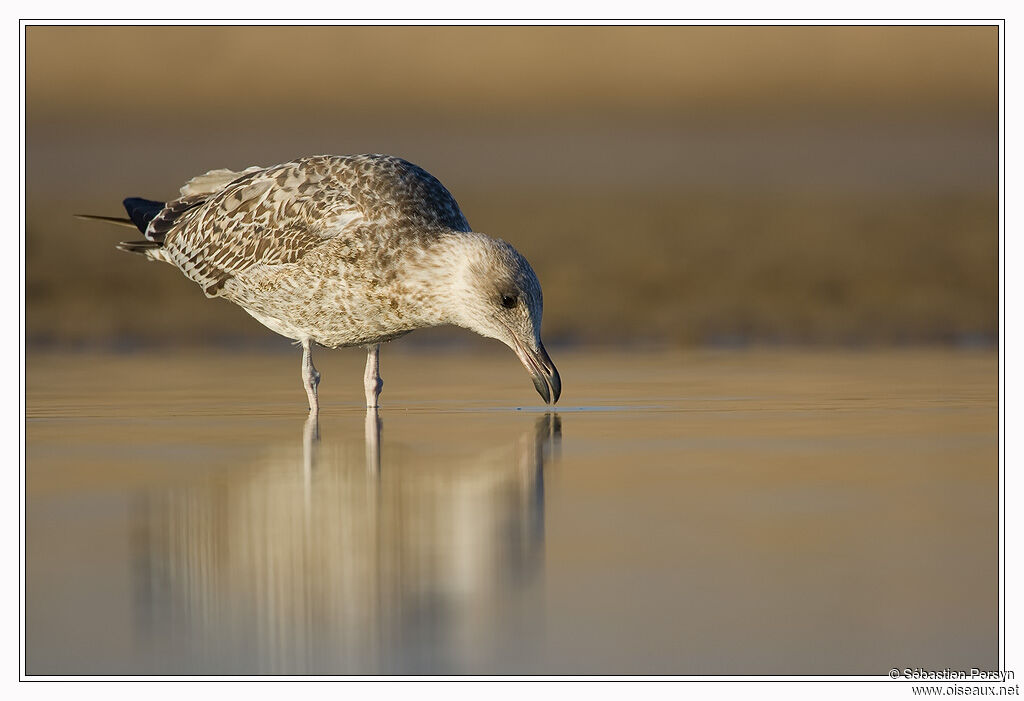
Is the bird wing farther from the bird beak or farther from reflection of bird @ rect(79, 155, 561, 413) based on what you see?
the bird beak

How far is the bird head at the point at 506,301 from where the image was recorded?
26.8 feet

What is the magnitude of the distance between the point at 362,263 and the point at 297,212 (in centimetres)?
69

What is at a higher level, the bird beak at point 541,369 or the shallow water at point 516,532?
the bird beak at point 541,369

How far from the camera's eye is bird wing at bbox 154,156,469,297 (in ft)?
28.9

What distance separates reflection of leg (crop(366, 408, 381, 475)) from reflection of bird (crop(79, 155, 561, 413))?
0.41m

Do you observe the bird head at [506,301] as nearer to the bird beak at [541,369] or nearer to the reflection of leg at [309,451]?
the bird beak at [541,369]

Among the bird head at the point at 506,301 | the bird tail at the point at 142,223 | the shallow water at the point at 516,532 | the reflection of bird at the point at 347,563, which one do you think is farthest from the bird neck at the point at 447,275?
the bird tail at the point at 142,223

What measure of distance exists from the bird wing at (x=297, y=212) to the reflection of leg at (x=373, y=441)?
1053 millimetres

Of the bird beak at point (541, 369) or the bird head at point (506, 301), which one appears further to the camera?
the bird beak at point (541, 369)

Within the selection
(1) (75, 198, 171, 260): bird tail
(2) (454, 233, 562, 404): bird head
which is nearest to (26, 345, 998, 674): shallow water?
(2) (454, 233, 562, 404): bird head

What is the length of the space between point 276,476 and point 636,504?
5.37ft

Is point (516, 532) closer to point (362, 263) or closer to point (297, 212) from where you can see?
point (362, 263)

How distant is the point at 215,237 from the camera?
31.7 feet

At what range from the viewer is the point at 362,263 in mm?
8633
